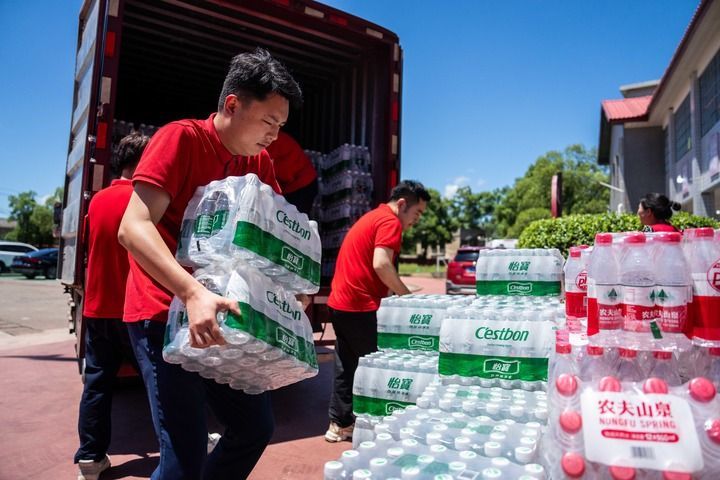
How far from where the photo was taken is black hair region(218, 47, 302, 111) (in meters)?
1.99

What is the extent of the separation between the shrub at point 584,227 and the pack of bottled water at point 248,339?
754 cm

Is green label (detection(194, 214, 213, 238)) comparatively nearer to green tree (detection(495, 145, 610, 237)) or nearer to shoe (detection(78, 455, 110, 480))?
shoe (detection(78, 455, 110, 480))

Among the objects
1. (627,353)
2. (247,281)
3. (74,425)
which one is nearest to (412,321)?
(247,281)

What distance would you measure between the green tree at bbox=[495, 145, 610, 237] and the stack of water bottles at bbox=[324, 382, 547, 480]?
3944 cm

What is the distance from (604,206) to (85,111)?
42708mm

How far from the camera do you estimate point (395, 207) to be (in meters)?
4.33

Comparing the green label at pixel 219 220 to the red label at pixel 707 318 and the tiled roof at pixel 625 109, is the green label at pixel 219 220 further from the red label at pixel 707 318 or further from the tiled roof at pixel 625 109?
the tiled roof at pixel 625 109

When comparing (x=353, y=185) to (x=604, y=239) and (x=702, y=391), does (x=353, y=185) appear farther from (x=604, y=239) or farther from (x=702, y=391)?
(x=702, y=391)

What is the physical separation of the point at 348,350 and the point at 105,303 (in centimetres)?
194

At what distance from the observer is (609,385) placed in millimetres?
1395

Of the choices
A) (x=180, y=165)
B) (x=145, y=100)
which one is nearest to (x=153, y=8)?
(x=145, y=100)

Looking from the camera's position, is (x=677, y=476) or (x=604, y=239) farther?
(x=604, y=239)

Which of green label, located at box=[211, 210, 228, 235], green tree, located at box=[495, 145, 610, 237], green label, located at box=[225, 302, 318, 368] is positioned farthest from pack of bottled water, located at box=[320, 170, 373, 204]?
green tree, located at box=[495, 145, 610, 237]

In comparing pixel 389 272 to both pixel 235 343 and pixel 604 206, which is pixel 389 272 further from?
pixel 604 206
